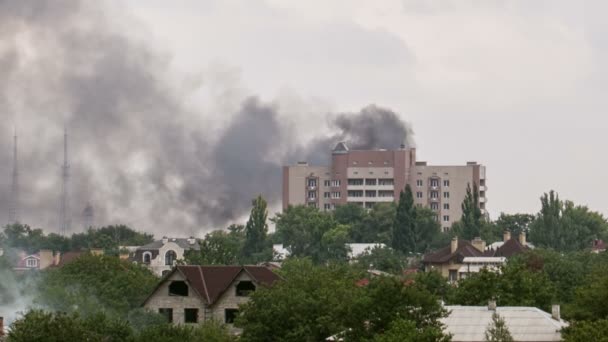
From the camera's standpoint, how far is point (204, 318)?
459ft

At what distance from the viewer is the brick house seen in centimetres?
14025

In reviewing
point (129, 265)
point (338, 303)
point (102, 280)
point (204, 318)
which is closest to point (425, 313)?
point (338, 303)

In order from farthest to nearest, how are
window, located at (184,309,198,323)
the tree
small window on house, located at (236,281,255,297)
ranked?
1. window, located at (184,309,198,323)
2. small window on house, located at (236,281,255,297)
3. the tree

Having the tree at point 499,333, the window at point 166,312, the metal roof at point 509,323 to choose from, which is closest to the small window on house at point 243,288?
the window at point 166,312

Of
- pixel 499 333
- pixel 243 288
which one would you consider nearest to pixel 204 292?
pixel 243 288

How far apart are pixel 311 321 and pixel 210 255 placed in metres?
75.2

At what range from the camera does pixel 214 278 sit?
142 meters

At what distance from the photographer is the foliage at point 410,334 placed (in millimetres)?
93500

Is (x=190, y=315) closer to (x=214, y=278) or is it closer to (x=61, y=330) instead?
(x=214, y=278)

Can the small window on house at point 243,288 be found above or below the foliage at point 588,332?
above

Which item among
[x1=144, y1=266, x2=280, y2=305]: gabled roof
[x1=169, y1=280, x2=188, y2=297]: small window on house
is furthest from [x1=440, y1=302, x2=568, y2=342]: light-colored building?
[x1=169, y1=280, x2=188, y2=297]: small window on house

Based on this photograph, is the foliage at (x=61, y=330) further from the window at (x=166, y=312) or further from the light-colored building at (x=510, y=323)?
the window at (x=166, y=312)

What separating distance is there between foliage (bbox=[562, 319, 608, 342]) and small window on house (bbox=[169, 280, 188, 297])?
49.2 metres

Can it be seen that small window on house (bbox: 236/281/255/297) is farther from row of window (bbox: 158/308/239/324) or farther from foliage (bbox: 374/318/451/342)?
foliage (bbox: 374/318/451/342)
